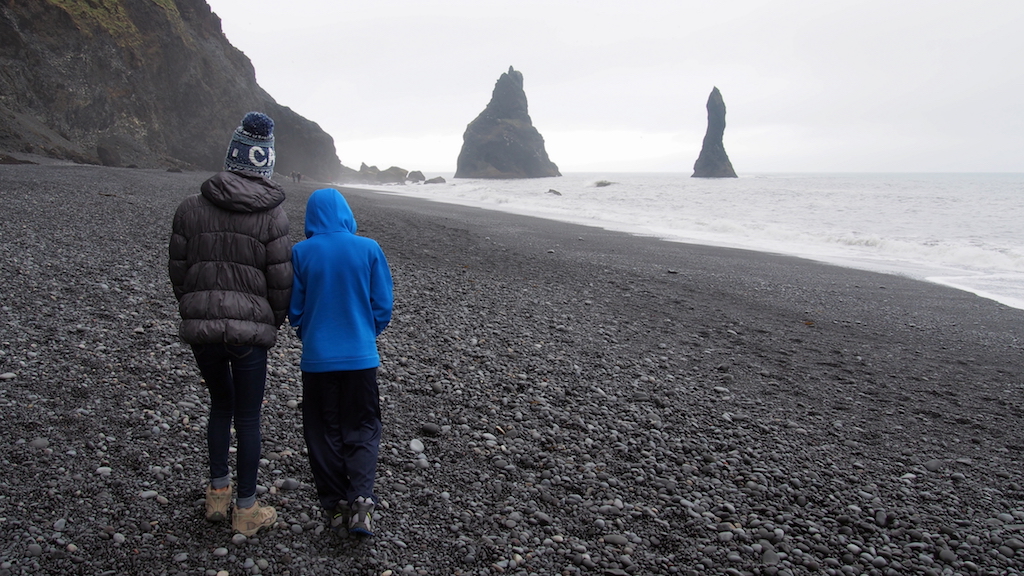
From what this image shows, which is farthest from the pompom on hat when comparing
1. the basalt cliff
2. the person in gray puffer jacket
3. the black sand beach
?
the basalt cliff

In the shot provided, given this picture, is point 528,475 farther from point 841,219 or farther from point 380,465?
point 841,219

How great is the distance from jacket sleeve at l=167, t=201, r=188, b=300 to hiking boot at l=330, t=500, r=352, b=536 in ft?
4.97

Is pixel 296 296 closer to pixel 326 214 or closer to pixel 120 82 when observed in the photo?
pixel 326 214

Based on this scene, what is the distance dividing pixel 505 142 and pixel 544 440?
15242 cm

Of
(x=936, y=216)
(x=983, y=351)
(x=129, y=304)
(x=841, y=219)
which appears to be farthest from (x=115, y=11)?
(x=936, y=216)

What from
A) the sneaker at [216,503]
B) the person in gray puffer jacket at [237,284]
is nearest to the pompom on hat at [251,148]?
the person in gray puffer jacket at [237,284]

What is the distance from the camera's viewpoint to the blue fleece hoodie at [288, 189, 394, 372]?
3.34 m

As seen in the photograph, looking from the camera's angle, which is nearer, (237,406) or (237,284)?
(237,284)

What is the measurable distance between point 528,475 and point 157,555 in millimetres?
2349

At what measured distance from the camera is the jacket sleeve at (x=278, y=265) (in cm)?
318

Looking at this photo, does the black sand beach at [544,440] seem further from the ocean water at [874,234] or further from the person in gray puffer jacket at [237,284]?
the ocean water at [874,234]

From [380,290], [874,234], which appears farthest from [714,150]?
[380,290]

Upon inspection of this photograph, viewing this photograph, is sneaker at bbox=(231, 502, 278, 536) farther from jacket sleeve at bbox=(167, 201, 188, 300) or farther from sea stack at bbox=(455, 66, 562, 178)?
sea stack at bbox=(455, 66, 562, 178)

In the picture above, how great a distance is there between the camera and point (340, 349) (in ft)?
10.9
